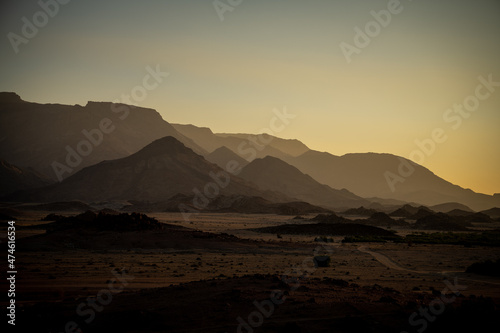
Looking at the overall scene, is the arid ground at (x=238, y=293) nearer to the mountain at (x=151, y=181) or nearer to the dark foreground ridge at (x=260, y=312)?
the dark foreground ridge at (x=260, y=312)

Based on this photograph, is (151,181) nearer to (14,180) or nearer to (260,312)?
(14,180)

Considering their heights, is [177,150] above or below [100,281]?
above

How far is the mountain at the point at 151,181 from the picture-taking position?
15175 cm

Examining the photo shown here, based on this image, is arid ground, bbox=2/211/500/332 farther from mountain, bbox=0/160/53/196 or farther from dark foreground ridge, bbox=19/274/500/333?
mountain, bbox=0/160/53/196

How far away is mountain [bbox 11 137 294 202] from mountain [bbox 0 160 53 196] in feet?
44.7

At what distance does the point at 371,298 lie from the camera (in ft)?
51.8

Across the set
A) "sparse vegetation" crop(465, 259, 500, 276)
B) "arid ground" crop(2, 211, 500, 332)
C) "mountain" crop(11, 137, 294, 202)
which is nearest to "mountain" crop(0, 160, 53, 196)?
"mountain" crop(11, 137, 294, 202)

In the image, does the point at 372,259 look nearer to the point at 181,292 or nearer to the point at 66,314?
the point at 181,292

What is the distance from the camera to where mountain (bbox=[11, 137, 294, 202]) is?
152 m

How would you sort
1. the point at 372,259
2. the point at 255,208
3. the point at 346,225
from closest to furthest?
the point at 372,259 → the point at 346,225 → the point at 255,208

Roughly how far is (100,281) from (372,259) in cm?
2325

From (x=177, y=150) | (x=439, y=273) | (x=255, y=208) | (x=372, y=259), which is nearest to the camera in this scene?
(x=439, y=273)

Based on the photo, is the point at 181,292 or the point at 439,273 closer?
the point at 181,292

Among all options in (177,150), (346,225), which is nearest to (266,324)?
(346,225)
